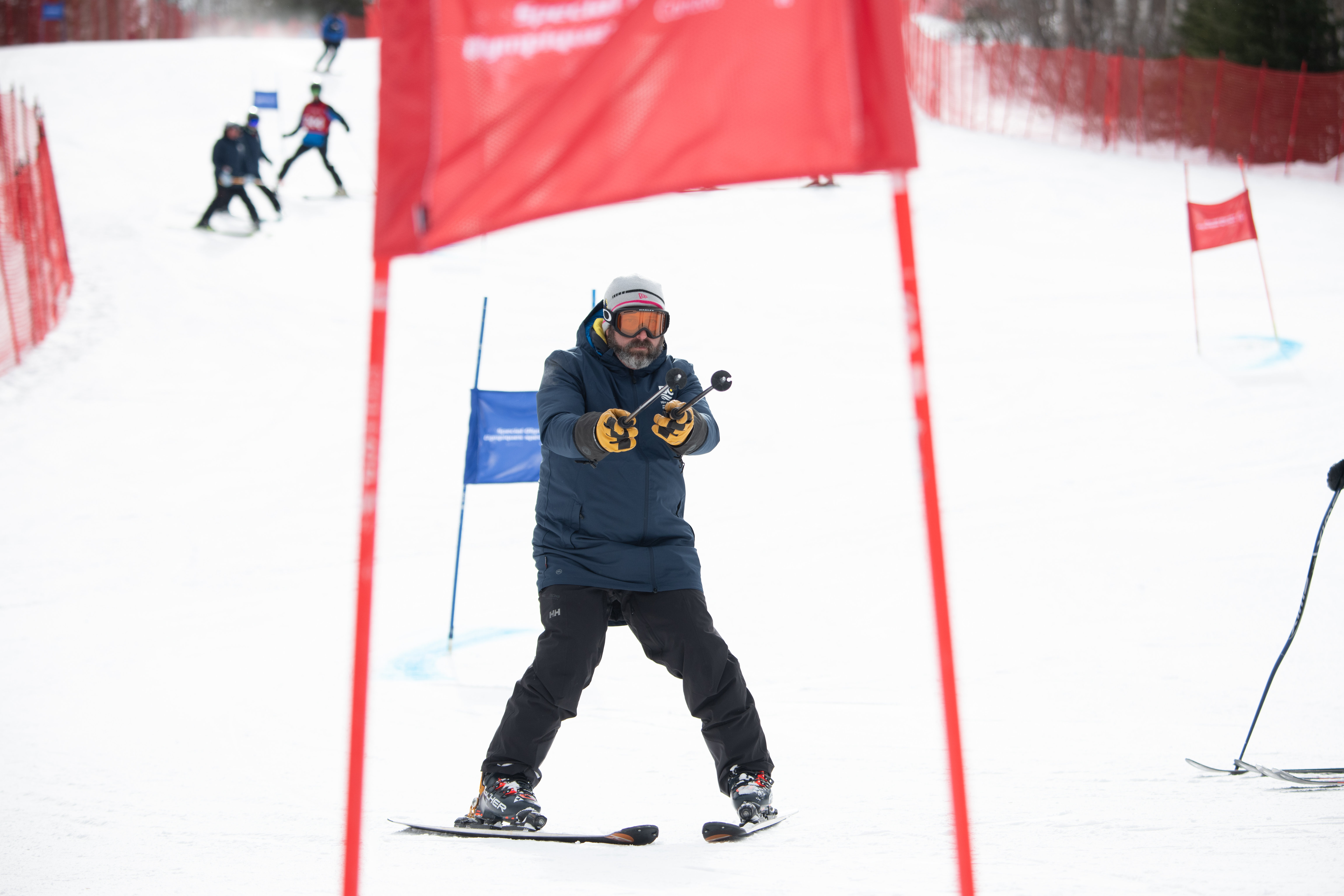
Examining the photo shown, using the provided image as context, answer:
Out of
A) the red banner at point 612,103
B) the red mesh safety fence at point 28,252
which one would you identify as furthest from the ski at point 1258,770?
the red mesh safety fence at point 28,252

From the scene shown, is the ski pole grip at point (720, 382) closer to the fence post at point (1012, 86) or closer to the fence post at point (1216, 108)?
the fence post at point (1216, 108)

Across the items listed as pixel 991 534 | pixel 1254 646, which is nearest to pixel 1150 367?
pixel 991 534

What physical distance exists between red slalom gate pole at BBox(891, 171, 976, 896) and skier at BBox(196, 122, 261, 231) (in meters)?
13.1

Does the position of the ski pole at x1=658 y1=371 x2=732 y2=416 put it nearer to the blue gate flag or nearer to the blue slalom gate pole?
the blue slalom gate pole

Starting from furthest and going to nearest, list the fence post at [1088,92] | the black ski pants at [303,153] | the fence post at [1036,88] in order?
the fence post at [1036,88] < the fence post at [1088,92] < the black ski pants at [303,153]

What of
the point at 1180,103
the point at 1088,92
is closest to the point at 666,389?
the point at 1180,103

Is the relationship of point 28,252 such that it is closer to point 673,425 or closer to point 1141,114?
point 673,425

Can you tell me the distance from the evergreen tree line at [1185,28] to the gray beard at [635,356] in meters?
23.2

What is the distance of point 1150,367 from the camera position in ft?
33.3

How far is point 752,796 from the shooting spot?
3199 mm

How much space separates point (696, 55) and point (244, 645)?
178 inches

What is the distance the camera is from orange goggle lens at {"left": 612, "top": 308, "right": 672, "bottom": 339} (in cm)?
329

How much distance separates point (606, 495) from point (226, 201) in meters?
12.7

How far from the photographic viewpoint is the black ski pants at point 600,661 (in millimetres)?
3172
